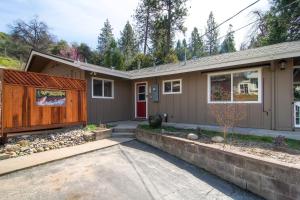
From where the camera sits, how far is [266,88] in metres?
7.41

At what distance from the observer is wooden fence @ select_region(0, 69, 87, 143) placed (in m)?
6.10

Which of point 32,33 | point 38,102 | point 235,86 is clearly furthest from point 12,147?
point 32,33

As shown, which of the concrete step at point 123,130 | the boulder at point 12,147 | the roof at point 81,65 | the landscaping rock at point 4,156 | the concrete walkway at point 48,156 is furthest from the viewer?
the roof at point 81,65

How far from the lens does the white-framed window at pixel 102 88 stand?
978 centimetres

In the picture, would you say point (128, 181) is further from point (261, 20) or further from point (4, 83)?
point (261, 20)

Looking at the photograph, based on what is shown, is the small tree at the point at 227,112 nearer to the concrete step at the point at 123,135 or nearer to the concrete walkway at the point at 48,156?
the concrete step at the point at 123,135

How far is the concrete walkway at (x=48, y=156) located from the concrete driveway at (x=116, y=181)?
0.68 feet

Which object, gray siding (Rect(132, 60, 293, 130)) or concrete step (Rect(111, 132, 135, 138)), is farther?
concrete step (Rect(111, 132, 135, 138))

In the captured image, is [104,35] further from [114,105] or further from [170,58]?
[114,105]

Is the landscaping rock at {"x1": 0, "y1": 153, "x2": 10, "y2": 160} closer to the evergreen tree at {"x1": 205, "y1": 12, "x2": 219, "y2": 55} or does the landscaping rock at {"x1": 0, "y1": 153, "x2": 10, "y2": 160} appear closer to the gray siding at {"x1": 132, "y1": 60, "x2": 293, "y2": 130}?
the gray siding at {"x1": 132, "y1": 60, "x2": 293, "y2": 130}

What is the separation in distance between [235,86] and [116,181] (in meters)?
5.88

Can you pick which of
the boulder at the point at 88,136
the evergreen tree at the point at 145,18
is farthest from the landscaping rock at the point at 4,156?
the evergreen tree at the point at 145,18

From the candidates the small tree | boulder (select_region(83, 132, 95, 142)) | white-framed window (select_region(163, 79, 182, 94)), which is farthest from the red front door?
boulder (select_region(83, 132, 95, 142))

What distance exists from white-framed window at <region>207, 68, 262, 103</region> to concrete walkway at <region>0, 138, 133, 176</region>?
4200mm
